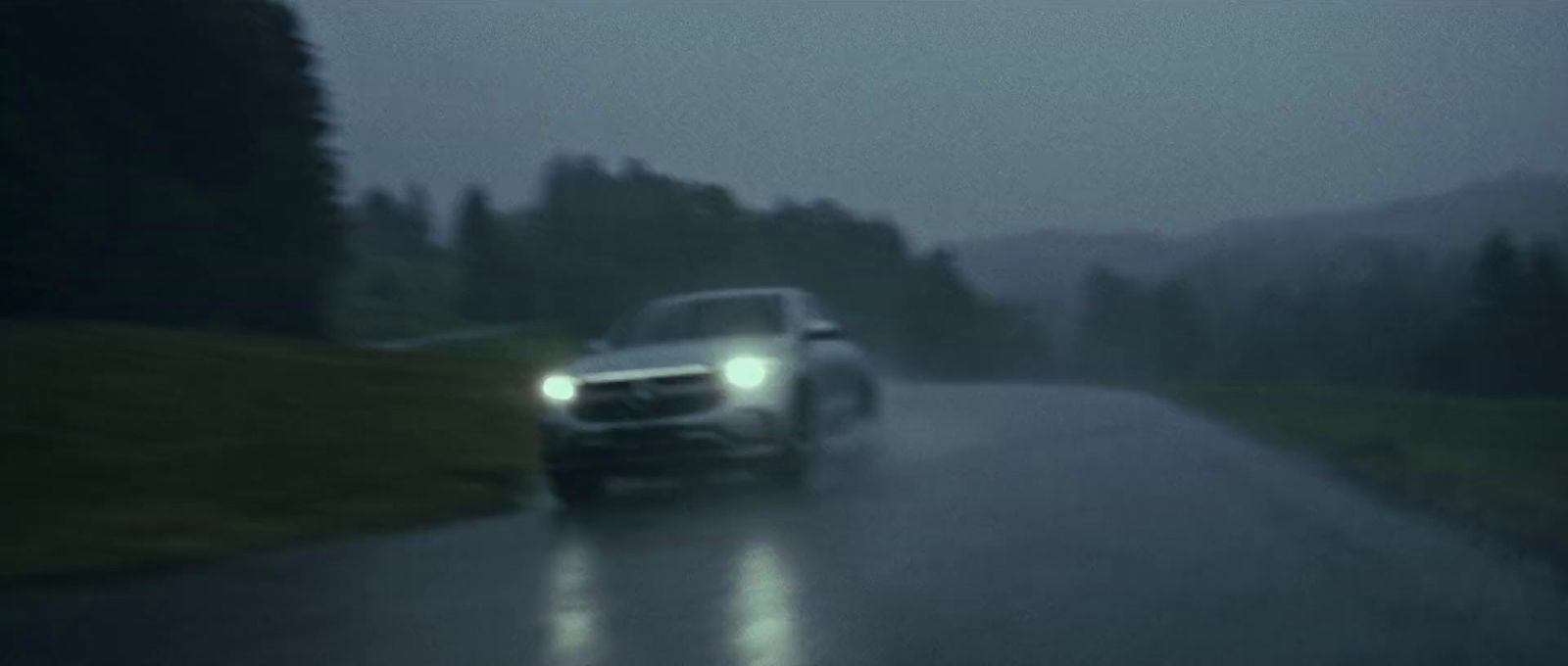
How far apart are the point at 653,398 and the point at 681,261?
4729cm

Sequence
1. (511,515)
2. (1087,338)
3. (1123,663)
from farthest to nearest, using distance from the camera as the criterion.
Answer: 1. (1087,338)
2. (511,515)
3. (1123,663)

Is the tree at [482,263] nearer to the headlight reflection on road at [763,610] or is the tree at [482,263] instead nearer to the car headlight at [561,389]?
the car headlight at [561,389]

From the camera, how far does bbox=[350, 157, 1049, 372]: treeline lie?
197 ft

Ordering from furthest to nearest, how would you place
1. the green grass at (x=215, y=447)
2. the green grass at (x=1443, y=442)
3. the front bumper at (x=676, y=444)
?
the front bumper at (x=676, y=444) < the green grass at (x=1443, y=442) < the green grass at (x=215, y=447)

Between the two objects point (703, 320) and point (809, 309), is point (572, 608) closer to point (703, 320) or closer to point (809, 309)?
point (703, 320)

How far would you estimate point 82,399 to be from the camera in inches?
727

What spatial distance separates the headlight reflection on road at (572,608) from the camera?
300 inches

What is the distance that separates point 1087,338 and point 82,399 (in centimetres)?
10755

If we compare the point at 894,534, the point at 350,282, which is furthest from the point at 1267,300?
the point at 894,534

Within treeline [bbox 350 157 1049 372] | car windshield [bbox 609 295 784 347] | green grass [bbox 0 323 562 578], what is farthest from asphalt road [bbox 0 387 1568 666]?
treeline [bbox 350 157 1049 372]

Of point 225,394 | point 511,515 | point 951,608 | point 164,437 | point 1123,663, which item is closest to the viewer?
point 1123,663

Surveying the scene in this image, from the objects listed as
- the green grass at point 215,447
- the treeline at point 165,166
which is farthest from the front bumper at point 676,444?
the treeline at point 165,166

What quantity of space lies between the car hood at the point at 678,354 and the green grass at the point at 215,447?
1468 millimetres

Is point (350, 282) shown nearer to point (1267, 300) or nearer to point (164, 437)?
point (1267, 300)
